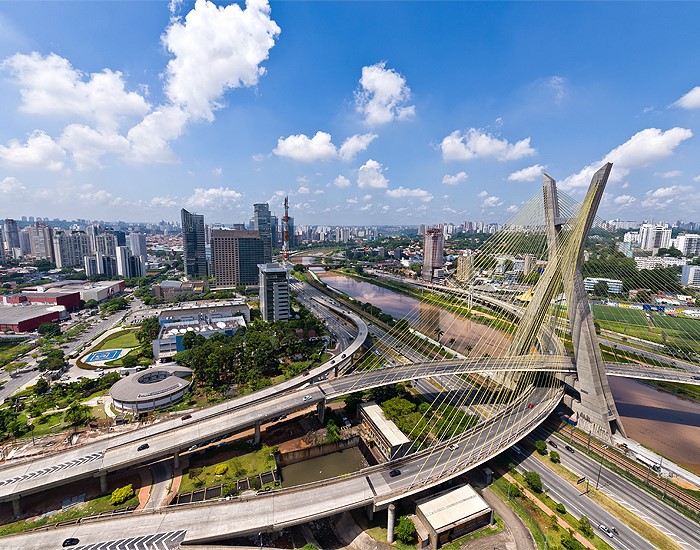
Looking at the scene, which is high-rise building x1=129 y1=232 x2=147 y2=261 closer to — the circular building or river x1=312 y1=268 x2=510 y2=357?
river x1=312 y1=268 x2=510 y2=357

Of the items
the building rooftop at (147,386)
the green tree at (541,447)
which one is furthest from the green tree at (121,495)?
the green tree at (541,447)

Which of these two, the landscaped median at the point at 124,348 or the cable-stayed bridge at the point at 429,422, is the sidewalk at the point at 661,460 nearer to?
the cable-stayed bridge at the point at 429,422

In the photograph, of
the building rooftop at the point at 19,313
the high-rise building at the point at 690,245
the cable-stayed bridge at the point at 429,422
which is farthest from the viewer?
the high-rise building at the point at 690,245

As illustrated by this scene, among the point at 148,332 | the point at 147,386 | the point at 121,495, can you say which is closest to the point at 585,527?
the point at 121,495

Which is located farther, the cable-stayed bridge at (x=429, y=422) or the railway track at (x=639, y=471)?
the railway track at (x=639, y=471)

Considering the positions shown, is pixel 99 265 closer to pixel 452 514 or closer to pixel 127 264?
pixel 127 264

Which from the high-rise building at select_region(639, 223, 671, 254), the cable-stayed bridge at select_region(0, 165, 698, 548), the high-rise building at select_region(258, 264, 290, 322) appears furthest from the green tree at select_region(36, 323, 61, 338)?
the high-rise building at select_region(639, 223, 671, 254)
